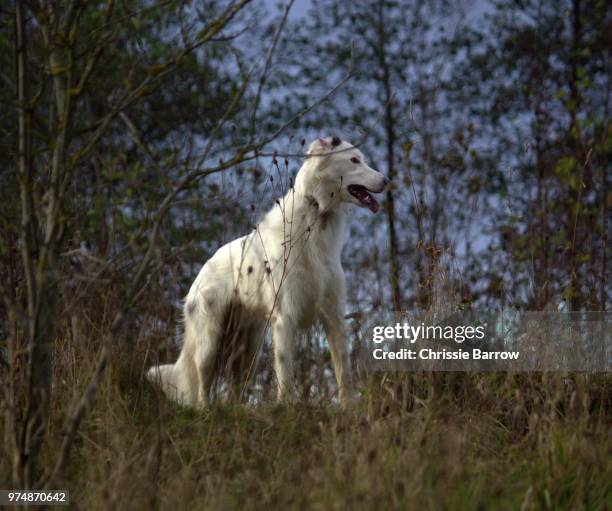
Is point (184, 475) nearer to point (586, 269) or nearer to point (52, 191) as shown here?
point (52, 191)

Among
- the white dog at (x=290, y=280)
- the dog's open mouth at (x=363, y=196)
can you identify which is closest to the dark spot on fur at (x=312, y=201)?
the white dog at (x=290, y=280)

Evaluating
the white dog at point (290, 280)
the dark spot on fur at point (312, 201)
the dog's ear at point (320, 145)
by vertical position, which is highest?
the dog's ear at point (320, 145)

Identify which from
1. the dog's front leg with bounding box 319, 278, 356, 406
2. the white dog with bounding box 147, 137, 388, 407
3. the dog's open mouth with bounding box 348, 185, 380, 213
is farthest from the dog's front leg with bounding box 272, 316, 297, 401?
the dog's open mouth with bounding box 348, 185, 380, 213

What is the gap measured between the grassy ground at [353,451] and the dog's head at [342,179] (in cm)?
156

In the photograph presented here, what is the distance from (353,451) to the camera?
331 cm

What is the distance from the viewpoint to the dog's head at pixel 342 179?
5973 millimetres

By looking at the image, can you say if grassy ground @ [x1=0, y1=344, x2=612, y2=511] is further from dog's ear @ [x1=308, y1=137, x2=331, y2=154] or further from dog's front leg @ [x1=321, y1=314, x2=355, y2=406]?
dog's ear @ [x1=308, y1=137, x2=331, y2=154]

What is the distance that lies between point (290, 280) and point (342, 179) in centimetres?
81

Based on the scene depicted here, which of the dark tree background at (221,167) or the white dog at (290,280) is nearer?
the dark tree background at (221,167)

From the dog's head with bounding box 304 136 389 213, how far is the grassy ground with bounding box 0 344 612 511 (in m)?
1.56

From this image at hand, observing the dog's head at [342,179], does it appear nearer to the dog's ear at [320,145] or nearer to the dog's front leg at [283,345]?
the dog's ear at [320,145]

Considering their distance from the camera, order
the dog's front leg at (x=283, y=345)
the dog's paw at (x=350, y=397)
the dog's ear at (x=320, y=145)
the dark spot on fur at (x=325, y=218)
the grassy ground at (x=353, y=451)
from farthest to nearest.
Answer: the dark spot on fur at (x=325, y=218) → the dog's ear at (x=320, y=145) → the dog's front leg at (x=283, y=345) → the dog's paw at (x=350, y=397) → the grassy ground at (x=353, y=451)

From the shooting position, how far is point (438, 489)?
2918 mm

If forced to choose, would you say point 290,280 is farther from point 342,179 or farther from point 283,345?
point 342,179
